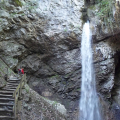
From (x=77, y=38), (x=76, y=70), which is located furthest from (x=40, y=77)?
(x=77, y=38)

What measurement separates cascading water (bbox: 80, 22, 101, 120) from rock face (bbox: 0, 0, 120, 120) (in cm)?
53

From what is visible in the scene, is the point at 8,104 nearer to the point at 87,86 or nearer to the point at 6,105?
the point at 6,105

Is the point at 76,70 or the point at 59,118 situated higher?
the point at 76,70

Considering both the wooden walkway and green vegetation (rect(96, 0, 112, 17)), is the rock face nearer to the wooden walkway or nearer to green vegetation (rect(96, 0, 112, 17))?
green vegetation (rect(96, 0, 112, 17))

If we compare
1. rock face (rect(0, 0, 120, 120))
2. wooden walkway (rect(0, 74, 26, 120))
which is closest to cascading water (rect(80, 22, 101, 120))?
rock face (rect(0, 0, 120, 120))

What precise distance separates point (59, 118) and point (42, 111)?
141 centimetres

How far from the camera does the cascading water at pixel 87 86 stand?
13.5 m

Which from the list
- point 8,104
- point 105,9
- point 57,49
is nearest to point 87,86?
point 57,49

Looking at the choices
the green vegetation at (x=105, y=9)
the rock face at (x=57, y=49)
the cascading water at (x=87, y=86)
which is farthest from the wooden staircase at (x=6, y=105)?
the green vegetation at (x=105, y=9)

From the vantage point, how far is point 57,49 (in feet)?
49.0

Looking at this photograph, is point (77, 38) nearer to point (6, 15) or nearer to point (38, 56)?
point (38, 56)

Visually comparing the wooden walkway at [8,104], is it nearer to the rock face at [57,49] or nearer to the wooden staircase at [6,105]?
the wooden staircase at [6,105]

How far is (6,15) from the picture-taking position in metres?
13.2

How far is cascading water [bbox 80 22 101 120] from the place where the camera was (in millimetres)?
13508
